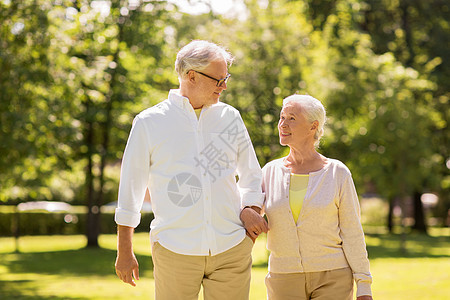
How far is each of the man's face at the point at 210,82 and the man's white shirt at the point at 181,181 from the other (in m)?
0.09

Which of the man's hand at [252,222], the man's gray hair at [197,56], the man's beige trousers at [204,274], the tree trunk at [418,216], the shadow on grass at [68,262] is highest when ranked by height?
the man's gray hair at [197,56]

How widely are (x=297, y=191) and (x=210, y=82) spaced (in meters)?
0.82

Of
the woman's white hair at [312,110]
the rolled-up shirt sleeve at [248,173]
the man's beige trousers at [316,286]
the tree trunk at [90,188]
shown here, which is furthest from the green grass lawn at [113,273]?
the rolled-up shirt sleeve at [248,173]

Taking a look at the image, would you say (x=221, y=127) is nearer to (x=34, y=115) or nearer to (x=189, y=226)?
(x=189, y=226)

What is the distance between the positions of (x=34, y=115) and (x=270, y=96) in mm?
7999

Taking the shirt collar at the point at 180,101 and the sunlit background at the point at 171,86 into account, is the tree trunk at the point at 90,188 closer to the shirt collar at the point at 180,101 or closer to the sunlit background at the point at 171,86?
the sunlit background at the point at 171,86

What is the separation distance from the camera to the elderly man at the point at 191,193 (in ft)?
11.2

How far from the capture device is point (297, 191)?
12.8ft

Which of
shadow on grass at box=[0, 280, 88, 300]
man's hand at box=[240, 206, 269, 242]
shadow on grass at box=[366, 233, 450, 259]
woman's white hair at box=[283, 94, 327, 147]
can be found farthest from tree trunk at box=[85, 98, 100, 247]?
man's hand at box=[240, 206, 269, 242]

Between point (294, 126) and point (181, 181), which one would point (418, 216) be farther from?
point (181, 181)

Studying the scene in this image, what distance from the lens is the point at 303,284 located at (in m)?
3.83

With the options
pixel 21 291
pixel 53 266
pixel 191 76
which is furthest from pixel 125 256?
pixel 53 266

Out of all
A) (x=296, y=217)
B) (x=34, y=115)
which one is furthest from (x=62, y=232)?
(x=296, y=217)

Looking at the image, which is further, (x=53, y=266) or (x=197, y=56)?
(x=53, y=266)
